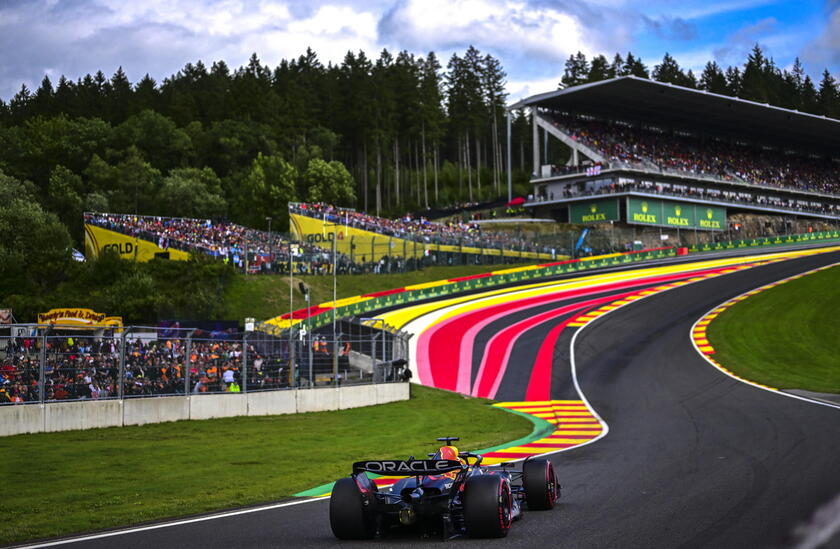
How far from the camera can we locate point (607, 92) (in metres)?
87.1

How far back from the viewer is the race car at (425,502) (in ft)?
30.0

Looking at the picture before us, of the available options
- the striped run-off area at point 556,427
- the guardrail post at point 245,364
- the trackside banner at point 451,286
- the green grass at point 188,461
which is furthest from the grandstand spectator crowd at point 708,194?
the guardrail post at point 245,364

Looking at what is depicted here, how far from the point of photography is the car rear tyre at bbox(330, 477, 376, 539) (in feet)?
30.4

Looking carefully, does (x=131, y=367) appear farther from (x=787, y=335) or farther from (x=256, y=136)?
(x=256, y=136)

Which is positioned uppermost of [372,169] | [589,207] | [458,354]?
[372,169]

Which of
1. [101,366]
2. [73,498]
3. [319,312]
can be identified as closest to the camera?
[73,498]

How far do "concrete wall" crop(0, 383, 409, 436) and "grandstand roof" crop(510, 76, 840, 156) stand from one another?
62.2 meters

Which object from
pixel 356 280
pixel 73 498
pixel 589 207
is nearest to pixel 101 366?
pixel 73 498

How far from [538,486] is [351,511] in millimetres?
2746

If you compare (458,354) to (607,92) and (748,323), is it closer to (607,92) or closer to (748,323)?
(748,323)

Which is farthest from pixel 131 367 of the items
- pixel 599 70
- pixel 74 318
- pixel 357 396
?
pixel 599 70

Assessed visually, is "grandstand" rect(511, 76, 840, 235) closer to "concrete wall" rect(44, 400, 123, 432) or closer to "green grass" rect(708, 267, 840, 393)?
"green grass" rect(708, 267, 840, 393)

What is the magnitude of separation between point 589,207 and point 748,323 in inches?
1771

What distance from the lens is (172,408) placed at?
68.7ft
